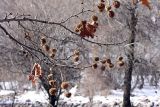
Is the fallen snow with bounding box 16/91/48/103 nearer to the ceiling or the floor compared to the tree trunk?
nearer to the floor

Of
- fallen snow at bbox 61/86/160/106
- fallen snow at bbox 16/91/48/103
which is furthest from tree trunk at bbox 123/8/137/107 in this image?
fallen snow at bbox 16/91/48/103

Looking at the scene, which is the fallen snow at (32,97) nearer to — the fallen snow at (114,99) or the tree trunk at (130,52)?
the fallen snow at (114,99)

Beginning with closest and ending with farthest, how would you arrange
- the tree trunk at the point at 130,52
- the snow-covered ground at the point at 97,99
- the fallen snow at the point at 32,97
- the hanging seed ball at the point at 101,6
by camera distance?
the hanging seed ball at the point at 101,6 → the tree trunk at the point at 130,52 → the snow-covered ground at the point at 97,99 → the fallen snow at the point at 32,97

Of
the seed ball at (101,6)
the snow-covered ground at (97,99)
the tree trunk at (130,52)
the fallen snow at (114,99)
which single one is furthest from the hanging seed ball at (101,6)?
the fallen snow at (114,99)

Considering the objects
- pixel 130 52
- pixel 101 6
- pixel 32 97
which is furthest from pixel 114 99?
pixel 101 6

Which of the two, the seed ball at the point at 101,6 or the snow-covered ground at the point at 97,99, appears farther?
Result: the snow-covered ground at the point at 97,99

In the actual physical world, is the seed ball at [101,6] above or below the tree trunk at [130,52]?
below

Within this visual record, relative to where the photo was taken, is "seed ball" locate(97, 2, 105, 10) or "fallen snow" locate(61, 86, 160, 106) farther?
"fallen snow" locate(61, 86, 160, 106)

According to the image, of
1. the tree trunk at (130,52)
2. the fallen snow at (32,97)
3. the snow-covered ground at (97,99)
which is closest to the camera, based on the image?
the tree trunk at (130,52)

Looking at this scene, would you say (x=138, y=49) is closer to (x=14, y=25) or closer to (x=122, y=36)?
(x=122, y=36)

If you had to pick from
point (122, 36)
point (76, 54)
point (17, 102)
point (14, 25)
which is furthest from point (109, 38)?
point (76, 54)

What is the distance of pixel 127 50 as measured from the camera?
17.8 meters

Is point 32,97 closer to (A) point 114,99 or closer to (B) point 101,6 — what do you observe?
(A) point 114,99

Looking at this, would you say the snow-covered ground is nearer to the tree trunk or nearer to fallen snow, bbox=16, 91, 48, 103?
fallen snow, bbox=16, 91, 48, 103
